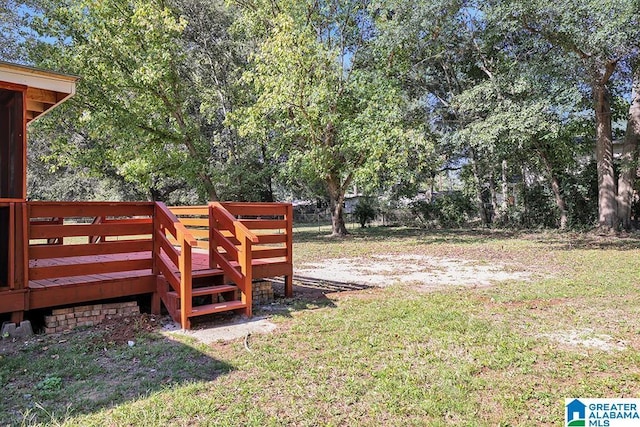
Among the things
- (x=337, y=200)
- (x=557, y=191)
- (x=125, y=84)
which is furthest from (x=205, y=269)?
(x=557, y=191)

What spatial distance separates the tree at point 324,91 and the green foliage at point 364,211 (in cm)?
665

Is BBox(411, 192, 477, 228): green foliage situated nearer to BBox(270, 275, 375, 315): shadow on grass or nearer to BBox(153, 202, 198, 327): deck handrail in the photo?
BBox(270, 275, 375, 315): shadow on grass

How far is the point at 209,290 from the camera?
4.51 meters

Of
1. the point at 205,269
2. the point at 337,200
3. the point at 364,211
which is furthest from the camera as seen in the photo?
the point at 364,211

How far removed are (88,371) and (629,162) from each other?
1571 centimetres

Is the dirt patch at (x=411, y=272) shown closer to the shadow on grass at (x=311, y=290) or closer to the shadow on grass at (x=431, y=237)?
the shadow on grass at (x=311, y=290)

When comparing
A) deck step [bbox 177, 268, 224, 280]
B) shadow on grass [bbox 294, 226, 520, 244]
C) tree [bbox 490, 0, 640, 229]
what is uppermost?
tree [bbox 490, 0, 640, 229]

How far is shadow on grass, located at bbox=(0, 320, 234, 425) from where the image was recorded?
8.52 ft

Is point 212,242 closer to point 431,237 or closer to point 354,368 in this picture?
point 354,368

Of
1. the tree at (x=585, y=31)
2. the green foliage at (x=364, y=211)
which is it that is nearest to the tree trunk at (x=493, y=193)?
the green foliage at (x=364, y=211)

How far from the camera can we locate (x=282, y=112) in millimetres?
13492

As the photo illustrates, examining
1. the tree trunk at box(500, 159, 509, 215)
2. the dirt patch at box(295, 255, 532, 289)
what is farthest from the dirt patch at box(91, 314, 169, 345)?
the tree trunk at box(500, 159, 509, 215)

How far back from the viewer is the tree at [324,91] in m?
12.4

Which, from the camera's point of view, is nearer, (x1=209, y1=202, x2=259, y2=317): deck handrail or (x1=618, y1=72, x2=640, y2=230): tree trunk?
(x1=209, y1=202, x2=259, y2=317): deck handrail
